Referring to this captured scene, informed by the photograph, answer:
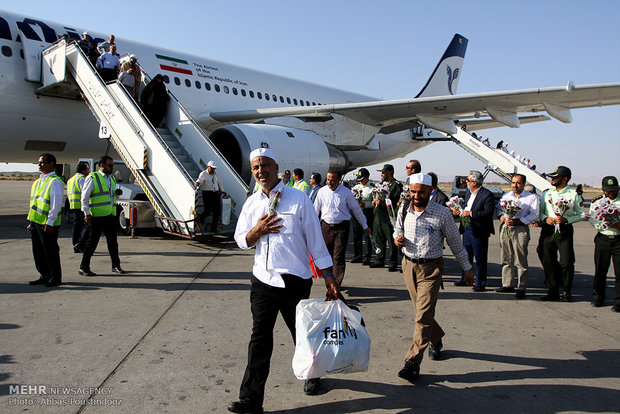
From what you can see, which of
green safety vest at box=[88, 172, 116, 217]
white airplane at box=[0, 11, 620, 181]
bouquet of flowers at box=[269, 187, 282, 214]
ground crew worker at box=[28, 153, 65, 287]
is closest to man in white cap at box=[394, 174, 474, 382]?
bouquet of flowers at box=[269, 187, 282, 214]

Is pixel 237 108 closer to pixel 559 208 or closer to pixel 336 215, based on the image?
pixel 336 215

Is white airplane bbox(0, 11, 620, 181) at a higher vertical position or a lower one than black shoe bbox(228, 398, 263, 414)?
higher

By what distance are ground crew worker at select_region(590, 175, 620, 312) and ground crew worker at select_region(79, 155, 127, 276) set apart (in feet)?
20.3

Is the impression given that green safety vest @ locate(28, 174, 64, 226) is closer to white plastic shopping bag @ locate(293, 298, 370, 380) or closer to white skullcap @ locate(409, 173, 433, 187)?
white plastic shopping bag @ locate(293, 298, 370, 380)

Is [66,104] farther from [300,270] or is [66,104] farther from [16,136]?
[300,270]

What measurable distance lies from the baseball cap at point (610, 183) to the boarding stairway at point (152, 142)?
624 centimetres

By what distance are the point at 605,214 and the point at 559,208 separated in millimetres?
478

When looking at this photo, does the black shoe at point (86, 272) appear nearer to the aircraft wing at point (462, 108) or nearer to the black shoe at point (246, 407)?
the black shoe at point (246, 407)

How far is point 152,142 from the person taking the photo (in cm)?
862

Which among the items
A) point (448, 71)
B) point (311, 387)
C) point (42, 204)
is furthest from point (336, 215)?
point (448, 71)

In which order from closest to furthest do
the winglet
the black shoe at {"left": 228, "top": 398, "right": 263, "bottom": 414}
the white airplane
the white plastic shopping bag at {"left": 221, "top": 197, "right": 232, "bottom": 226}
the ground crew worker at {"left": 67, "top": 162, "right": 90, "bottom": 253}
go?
the black shoe at {"left": 228, "top": 398, "right": 263, "bottom": 414}
the ground crew worker at {"left": 67, "top": 162, "right": 90, "bottom": 253}
the white plastic shopping bag at {"left": 221, "top": 197, "right": 232, "bottom": 226}
the white airplane
the winglet

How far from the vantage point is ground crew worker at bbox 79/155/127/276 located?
608 centimetres

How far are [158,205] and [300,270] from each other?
635cm

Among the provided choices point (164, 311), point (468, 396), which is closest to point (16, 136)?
point (164, 311)
